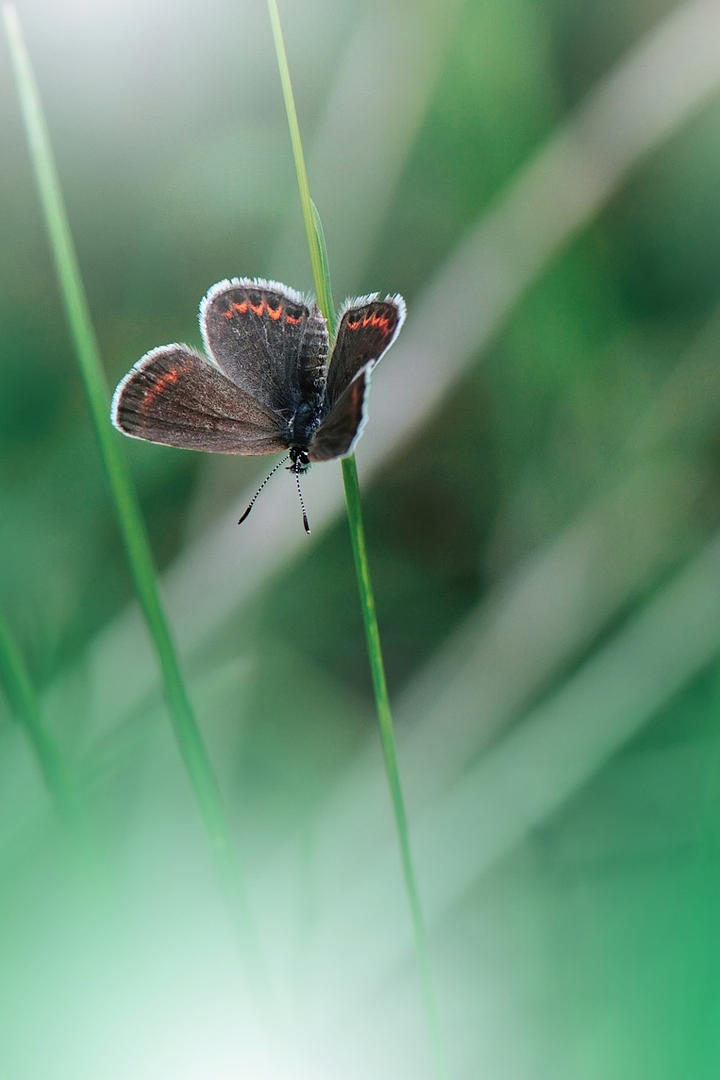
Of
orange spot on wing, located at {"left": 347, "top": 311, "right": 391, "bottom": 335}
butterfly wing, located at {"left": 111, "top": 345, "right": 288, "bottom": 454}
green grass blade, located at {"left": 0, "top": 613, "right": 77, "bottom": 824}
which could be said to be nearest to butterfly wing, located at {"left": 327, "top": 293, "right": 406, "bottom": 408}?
orange spot on wing, located at {"left": 347, "top": 311, "right": 391, "bottom": 335}

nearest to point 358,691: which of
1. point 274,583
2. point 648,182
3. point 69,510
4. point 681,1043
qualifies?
point 274,583

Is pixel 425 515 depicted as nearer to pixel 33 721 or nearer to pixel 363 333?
pixel 363 333

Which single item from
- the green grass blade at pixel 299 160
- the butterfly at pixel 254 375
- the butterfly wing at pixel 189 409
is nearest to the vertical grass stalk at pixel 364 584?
the green grass blade at pixel 299 160

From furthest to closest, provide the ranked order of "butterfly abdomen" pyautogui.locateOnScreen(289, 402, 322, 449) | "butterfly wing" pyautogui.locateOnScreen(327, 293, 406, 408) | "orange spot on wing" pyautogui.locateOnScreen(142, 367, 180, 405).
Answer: "butterfly abdomen" pyautogui.locateOnScreen(289, 402, 322, 449)
"orange spot on wing" pyautogui.locateOnScreen(142, 367, 180, 405)
"butterfly wing" pyautogui.locateOnScreen(327, 293, 406, 408)

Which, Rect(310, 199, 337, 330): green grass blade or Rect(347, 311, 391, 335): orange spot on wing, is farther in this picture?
Rect(347, 311, 391, 335): orange spot on wing

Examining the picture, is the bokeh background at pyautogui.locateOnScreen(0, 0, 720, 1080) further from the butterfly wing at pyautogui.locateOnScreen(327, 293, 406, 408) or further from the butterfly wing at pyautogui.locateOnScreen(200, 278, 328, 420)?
the butterfly wing at pyautogui.locateOnScreen(327, 293, 406, 408)

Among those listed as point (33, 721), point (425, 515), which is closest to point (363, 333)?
point (33, 721)

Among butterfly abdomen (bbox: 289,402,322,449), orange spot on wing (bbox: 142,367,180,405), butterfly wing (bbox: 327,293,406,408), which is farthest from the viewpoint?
butterfly abdomen (bbox: 289,402,322,449)
